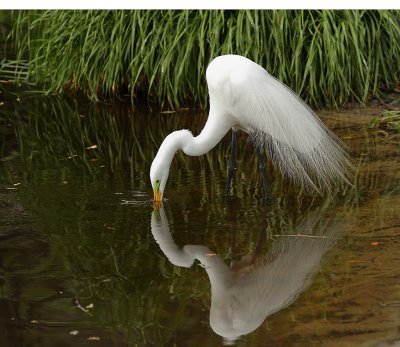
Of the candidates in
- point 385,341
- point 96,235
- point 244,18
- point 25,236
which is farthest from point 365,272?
point 244,18

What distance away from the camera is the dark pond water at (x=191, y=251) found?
391 centimetres

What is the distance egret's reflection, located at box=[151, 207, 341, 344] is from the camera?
4055 millimetres

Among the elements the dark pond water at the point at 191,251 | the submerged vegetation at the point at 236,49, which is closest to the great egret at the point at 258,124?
the dark pond water at the point at 191,251

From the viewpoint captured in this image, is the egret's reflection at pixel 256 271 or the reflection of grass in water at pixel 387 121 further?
the reflection of grass in water at pixel 387 121

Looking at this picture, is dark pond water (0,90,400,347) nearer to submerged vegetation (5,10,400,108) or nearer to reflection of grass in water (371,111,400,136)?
reflection of grass in water (371,111,400,136)

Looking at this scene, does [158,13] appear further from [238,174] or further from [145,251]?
[145,251]

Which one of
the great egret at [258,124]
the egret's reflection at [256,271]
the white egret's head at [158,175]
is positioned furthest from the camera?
the great egret at [258,124]

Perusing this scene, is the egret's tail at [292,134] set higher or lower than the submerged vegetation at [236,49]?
lower

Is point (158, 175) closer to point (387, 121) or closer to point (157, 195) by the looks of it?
point (157, 195)

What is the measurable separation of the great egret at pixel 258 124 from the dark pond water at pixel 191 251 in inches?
9.4

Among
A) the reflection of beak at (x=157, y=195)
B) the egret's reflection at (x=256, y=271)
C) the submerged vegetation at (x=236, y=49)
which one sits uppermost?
the submerged vegetation at (x=236, y=49)

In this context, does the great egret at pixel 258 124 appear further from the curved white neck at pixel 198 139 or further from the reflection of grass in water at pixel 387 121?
the reflection of grass in water at pixel 387 121

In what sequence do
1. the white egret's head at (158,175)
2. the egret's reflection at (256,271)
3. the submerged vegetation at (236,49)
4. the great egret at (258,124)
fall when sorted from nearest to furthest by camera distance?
the egret's reflection at (256,271) < the white egret's head at (158,175) < the great egret at (258,124) < the submerged vegetation at (236,49)
